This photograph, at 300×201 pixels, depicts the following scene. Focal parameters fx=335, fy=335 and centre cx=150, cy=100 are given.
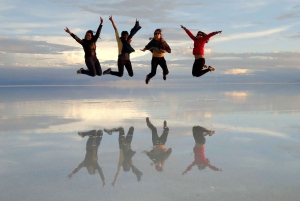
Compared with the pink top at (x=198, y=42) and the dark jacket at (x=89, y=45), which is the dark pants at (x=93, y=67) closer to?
the dark jacket at (x=89, y=45)

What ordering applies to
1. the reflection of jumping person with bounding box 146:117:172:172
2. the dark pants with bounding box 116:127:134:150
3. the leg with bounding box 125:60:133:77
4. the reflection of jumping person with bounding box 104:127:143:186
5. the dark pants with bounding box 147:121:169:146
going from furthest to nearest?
the leg with bounding box 125:60:133:77, the dark pants with bounding box 147:121:169:146, the dark pants with bounding box 116:127:134:150, the reflection of jumping person with bounding box 146:117:172:172, the reflection of jumping person with bounding box 104:127:143:186

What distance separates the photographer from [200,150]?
25.8 feet

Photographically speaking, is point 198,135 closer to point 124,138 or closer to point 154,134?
point 154,134

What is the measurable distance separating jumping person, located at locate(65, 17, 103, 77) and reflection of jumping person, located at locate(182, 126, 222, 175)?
436 centimetres

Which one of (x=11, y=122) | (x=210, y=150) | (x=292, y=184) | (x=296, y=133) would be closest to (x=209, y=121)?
(x=296, y=133)

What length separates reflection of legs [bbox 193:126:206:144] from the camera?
8.85 m

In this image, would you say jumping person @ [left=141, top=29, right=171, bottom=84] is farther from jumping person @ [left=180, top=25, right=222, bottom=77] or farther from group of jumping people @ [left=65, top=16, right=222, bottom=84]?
jumping person @ [left=180, top=25, right=222, bottom=77]

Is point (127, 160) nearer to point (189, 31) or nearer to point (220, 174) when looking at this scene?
point (220, 174)

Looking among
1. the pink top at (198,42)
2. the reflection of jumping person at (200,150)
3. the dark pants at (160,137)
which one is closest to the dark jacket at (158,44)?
the pink top at (198,42)

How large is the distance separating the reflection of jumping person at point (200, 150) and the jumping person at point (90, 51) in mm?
4362

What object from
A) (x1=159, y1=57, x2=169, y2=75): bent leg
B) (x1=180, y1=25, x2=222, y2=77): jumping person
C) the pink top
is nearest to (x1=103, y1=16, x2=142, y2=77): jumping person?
(x1=159, y1=57, x2=169, y2=75): bent leg

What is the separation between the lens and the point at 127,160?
7.03 metres

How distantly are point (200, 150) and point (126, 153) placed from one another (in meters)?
1.73

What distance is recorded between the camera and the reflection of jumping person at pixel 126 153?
20.6 ft
